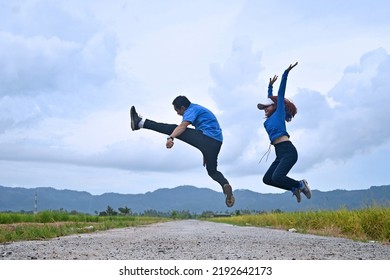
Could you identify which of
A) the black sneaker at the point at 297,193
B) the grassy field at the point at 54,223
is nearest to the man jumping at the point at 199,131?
the black sneaker at the point at 297,193

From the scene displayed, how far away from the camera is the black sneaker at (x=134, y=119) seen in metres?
4.61

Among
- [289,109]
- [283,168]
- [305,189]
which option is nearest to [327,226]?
[305,189]

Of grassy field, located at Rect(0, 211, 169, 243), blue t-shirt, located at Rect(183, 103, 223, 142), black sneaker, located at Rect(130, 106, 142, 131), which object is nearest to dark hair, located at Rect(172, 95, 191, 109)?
blue t-shirt, located at Rect(183, 103, 223, 142)

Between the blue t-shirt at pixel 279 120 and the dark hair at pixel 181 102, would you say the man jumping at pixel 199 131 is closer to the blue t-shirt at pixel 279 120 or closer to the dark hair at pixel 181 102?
the dark hair at pixel 181 102

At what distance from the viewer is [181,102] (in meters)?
4.49

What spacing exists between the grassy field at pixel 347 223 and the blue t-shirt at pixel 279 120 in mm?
9014

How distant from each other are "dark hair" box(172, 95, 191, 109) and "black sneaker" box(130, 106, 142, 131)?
0.39 meters

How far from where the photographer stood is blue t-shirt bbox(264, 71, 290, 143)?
450cm

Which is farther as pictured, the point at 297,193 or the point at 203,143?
the point at 297,193

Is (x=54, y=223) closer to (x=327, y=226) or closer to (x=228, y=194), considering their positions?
(x=327, y=226)

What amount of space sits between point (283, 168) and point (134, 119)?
135 cm

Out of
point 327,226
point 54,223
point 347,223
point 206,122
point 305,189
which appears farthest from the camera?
point 54,223
